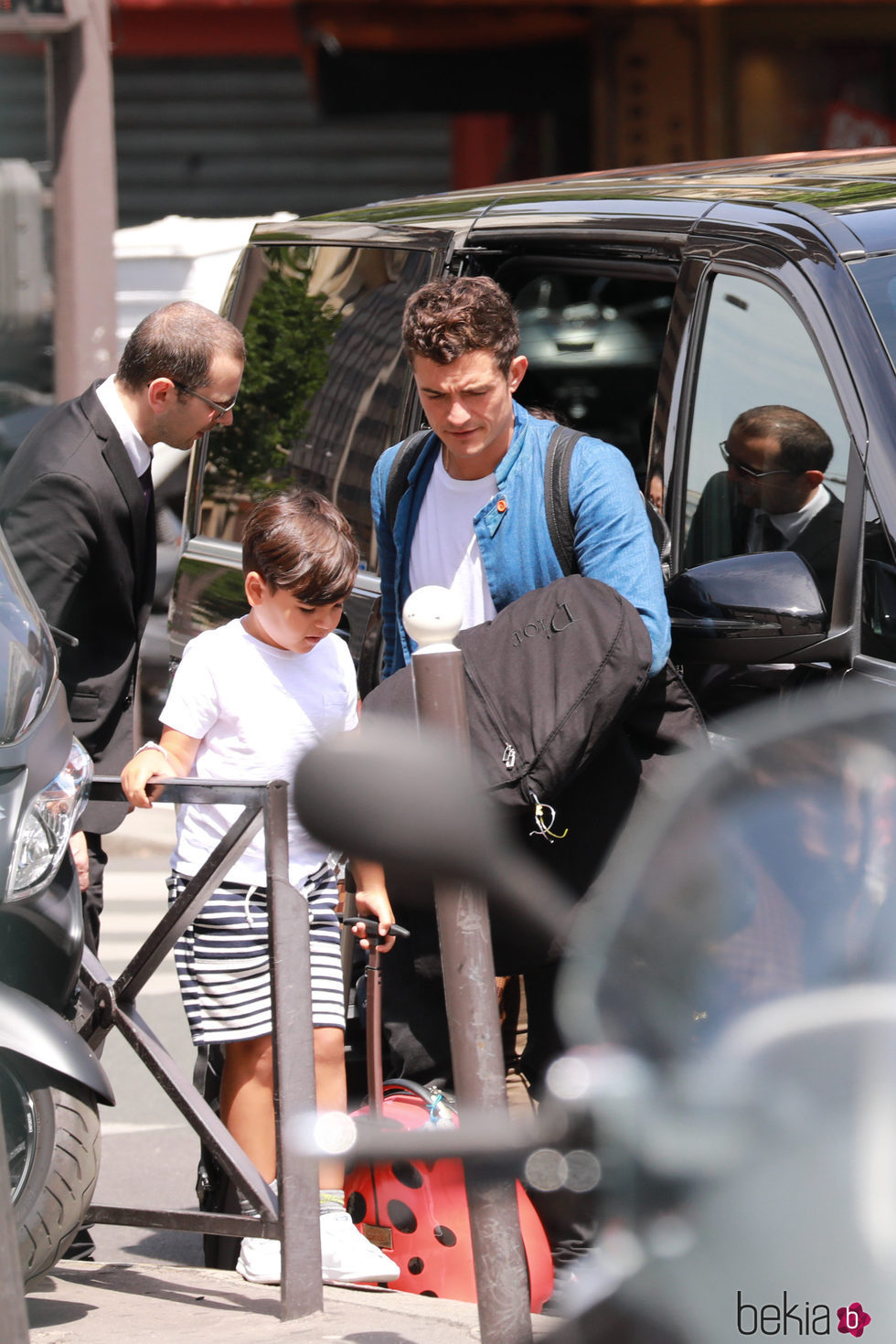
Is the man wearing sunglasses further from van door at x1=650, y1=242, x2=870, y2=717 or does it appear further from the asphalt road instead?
the asphalt road

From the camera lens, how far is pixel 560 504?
3.24m

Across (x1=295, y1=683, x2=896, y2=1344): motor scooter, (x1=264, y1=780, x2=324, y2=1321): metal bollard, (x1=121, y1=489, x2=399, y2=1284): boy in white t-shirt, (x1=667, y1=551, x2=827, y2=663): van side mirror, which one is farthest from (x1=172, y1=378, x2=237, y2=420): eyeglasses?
(x1=295, y1=683, x2=896, y2=1344): motor scooter

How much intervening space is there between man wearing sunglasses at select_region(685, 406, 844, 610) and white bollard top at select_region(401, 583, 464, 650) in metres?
0.85

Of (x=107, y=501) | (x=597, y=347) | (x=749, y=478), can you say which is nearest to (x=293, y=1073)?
(x=107, y=501)

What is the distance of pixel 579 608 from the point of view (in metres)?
3.01

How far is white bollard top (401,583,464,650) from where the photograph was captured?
2461 mm

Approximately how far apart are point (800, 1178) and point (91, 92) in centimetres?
834

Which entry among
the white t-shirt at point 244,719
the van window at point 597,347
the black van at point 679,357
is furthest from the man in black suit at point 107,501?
the van window at point 597,347

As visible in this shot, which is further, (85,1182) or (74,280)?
(74,280)

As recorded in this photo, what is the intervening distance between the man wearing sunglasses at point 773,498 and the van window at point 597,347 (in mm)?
2010

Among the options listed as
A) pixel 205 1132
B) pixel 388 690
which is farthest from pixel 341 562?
pixel 205 1132

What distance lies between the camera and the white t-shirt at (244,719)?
11.5 ft

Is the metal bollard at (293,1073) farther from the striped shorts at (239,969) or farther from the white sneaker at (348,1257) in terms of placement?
the striped shorts at (239,969)

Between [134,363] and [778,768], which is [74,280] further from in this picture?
[778,768]
